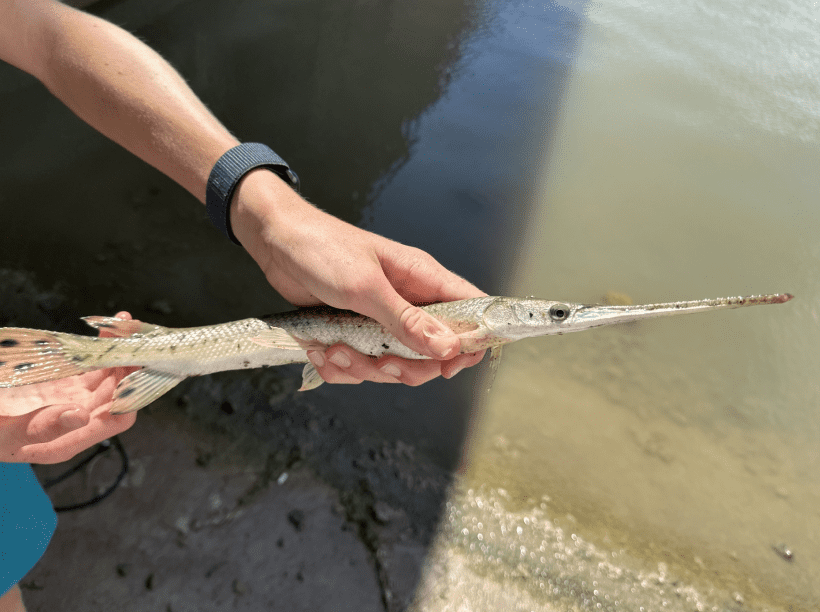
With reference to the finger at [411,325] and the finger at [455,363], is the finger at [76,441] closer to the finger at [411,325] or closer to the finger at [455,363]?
the finger at [411,325]

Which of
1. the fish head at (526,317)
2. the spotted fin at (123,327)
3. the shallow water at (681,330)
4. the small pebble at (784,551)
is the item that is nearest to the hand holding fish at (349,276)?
the fish head at (526,317)

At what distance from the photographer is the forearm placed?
273cm

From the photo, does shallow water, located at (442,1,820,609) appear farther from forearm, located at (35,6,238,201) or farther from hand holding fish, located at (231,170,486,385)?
forearm, located at (35,6,238,201)

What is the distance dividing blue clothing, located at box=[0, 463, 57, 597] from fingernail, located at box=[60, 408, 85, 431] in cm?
28

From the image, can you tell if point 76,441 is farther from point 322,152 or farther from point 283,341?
point 322,152

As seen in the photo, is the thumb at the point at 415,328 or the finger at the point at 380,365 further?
the finger at the point at 380,365

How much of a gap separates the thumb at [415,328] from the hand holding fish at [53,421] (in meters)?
1.32

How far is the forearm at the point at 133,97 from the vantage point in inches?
107

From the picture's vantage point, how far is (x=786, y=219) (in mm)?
4996

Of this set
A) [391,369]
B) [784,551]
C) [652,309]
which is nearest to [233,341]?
[391,369]

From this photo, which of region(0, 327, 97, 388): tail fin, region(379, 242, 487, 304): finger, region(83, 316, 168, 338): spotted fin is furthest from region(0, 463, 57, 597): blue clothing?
region(379, 242, 487, 304): finger

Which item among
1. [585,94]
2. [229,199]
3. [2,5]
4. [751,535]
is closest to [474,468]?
[751,535]

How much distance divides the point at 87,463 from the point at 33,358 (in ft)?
3.13

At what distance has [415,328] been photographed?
2146 millimetres
